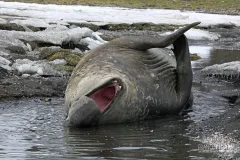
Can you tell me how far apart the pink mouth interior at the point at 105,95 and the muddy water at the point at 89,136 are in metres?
0.35

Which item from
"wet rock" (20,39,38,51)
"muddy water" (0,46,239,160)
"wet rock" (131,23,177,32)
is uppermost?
"wet rock" (131,23,177,32)

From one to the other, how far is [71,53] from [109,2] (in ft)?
136

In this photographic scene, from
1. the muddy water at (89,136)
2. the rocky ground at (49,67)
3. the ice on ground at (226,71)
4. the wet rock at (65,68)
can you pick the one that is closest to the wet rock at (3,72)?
the rocky ground at (49,67)

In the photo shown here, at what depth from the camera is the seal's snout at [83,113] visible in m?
8.21

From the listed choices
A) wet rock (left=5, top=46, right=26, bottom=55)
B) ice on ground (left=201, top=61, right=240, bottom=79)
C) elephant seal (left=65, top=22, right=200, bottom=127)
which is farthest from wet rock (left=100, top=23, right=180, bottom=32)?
elephant seal (left=65, top=22, right=200, bottom=127)

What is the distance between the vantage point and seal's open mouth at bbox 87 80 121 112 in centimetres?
849

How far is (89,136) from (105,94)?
0.90 meters

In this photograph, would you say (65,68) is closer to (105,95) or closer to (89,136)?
(105,95)

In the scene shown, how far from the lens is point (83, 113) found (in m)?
8.34

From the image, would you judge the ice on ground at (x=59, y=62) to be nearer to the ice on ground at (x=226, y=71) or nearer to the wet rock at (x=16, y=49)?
the wet rock at (x=16, y=49)

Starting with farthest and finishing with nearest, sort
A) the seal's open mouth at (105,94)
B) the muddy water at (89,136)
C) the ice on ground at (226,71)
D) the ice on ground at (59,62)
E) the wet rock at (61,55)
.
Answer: the wet rock at (61,55)
the ice on ground at (59,62)
the ice on ground at (226,71)
the seal's open mouth at (105,94)
the muddy water at (89,136)

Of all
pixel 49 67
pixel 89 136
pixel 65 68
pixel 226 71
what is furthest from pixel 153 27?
pixel 89 136

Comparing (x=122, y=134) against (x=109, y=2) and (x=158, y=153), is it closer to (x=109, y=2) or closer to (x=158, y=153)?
(x=158, y=153)

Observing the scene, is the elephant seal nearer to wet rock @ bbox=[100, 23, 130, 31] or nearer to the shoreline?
wet rock @ bbox=[100, 23, 130, 31]
